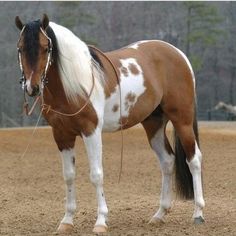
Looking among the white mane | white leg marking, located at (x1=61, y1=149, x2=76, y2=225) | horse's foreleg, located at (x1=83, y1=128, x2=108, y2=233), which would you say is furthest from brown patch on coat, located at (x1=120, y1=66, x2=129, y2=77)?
white leg marking, located at (x1=61, y1=149, x2=76, y2=225)

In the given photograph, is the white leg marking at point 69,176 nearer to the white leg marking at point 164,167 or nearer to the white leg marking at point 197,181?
the white leg marking at point 164,167

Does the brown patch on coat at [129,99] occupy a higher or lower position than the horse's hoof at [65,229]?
higher

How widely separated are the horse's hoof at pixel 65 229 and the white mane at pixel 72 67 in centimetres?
107

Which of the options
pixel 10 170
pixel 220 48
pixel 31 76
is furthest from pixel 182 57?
pixel 220 48

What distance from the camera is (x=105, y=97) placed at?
504 centimetres

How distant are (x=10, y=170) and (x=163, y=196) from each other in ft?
15.7

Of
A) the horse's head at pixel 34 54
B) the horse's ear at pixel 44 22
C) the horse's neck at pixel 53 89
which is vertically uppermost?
the horse's ear at pixel 44 22

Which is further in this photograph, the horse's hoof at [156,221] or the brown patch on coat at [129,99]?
the horse's hoof at [156,221]

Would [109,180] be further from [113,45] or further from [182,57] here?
[113,45]

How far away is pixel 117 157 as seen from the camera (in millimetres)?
11719

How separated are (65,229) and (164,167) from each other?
1.14 metres

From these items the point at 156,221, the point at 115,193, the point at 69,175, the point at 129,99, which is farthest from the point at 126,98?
the point at 115,193

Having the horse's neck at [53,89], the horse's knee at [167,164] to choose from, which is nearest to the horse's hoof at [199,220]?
the horse's knee at [167,164]

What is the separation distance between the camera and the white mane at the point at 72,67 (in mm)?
4867
